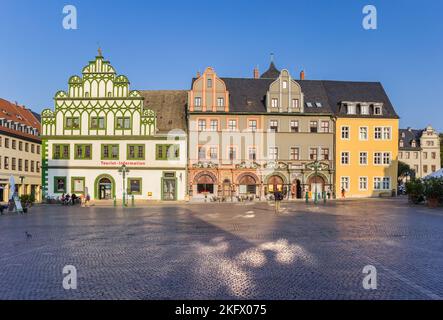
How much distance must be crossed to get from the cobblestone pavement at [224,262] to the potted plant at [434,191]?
16982 mm

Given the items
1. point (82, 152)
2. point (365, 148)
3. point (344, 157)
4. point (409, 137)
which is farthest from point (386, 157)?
point (409, 137)

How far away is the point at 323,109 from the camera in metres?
54.6

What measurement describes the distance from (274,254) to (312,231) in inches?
253

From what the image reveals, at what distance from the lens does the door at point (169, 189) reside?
166 ft

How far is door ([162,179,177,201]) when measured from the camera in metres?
50.7

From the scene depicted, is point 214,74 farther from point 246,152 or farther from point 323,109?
point 323,109

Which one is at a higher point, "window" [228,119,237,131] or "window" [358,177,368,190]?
"window" [228,119,237,131]

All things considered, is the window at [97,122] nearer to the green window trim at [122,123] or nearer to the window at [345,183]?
the green window trim at [122,123]

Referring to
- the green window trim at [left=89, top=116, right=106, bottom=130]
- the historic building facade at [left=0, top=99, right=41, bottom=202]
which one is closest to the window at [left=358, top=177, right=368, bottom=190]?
the green window trim at [left=89, top=116, right=106, bottom=130]

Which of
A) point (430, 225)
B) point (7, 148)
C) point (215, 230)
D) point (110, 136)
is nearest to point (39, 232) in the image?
point (215, 230)

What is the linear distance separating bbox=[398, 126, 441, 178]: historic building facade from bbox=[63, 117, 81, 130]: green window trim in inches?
2907

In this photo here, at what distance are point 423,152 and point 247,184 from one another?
62913mm

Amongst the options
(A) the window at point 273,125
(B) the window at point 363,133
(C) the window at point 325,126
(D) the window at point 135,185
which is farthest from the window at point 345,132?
(D) the window at point 135,185

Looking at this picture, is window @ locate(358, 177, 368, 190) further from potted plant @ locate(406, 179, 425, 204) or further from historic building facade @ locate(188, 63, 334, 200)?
potted plant @ locate(406, 179, 425, 204)
